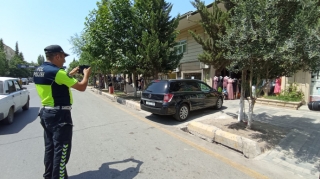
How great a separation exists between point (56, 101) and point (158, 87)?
14.5ft

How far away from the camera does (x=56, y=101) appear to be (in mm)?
2465

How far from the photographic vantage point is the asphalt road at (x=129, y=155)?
3.07 metres

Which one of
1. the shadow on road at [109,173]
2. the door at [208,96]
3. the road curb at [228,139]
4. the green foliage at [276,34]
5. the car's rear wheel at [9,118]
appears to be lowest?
the shadow on road at [109,173]

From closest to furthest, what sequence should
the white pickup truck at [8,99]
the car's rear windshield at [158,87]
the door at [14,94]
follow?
the white pickup truck at [8,99] < the door at [14,94] < the car's rear windshield at [158,87]

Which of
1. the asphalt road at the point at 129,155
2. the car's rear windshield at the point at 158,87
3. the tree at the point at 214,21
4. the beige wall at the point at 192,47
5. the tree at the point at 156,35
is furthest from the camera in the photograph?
→ the beige wall at the point at 192,47

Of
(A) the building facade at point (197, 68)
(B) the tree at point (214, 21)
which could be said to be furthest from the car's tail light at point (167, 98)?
(A) the building facade at point (197, 68)

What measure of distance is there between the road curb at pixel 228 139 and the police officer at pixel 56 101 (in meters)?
3.45

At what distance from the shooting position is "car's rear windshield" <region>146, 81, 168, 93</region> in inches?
253

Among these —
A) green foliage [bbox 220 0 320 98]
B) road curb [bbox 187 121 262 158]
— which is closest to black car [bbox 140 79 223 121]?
road curb [bbox 187 121 262 158]

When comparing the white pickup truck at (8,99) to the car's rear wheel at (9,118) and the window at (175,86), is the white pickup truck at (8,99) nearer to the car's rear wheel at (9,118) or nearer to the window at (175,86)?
the car's rear wheel at (9,118)

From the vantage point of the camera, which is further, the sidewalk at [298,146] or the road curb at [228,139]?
the road curb at [228,139]

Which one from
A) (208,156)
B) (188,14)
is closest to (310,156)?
(208,156)

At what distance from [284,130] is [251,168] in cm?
255

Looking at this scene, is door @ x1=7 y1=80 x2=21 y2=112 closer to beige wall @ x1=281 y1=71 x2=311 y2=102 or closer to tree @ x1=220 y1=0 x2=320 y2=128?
tree @ x1=220 y1=0 x2=320 y2=128
